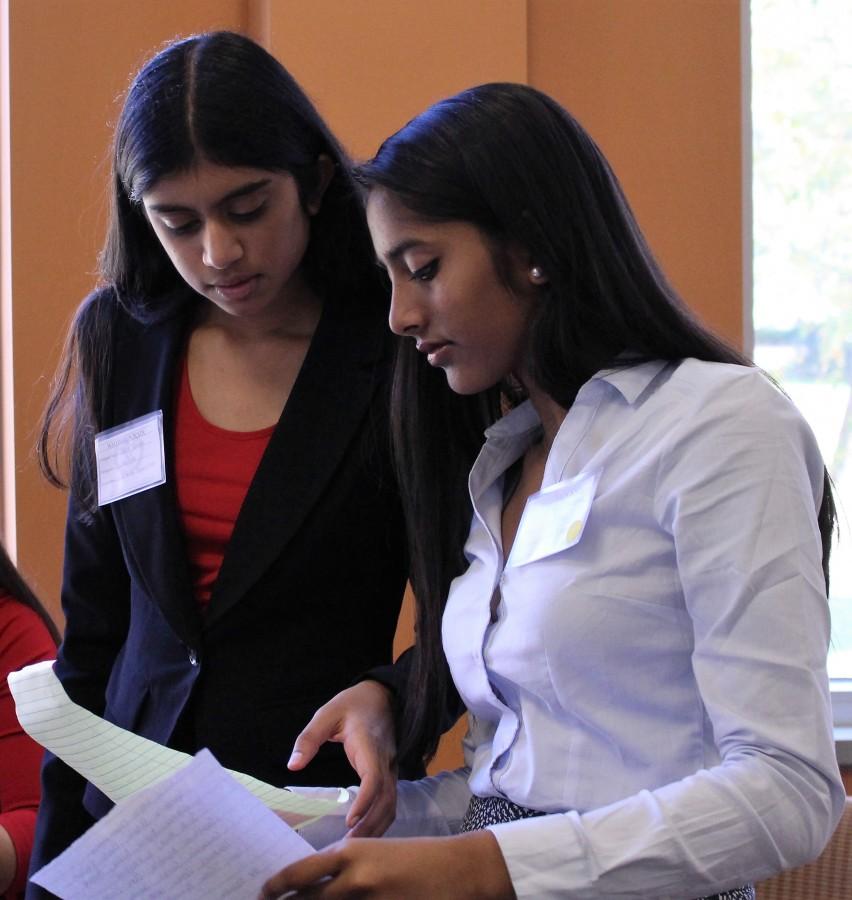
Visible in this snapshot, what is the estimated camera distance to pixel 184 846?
957mm

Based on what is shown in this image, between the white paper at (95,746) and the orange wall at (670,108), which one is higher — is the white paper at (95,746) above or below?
below

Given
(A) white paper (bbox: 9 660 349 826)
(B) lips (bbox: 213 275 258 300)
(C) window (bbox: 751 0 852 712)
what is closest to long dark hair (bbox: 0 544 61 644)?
(B) lips (bbox: 213 275 258 300)

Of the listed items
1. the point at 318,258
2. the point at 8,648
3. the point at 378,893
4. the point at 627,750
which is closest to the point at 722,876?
the point at 627,750

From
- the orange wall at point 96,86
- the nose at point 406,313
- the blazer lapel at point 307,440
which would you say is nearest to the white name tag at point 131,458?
the blazer lapel at point 307,440

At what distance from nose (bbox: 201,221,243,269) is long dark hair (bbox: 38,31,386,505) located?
0.07 m

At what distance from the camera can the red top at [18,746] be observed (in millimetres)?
1792

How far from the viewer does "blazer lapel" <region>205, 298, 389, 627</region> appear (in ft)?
4.84

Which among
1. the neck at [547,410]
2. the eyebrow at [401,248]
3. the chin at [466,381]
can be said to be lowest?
the neck at [547,410]

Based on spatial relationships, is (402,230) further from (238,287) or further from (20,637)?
(20,637)

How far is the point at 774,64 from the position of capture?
3.08 m

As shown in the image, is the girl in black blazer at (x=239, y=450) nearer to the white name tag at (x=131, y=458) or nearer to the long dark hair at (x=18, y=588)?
the white name tag at (x=131, y=458)

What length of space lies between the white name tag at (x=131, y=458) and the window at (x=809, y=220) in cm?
190

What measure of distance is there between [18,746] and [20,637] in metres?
0.18

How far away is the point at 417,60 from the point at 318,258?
1156 mm
